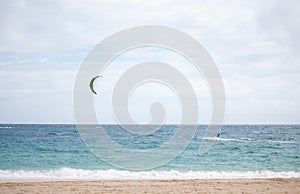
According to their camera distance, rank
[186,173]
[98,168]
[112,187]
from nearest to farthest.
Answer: [112,187] < [186,173] < [98,168]

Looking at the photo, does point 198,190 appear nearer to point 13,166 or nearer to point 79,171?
point 79,171

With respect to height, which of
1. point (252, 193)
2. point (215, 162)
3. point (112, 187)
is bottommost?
point (252, 193)

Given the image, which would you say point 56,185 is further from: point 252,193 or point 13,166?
point 13,166

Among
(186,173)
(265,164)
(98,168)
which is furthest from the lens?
(265,164)

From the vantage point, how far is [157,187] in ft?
43.8

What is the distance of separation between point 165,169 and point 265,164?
7.70m

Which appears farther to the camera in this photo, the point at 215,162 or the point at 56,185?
the point at 215,162

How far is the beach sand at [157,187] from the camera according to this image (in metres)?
12.6

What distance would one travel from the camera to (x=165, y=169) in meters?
22.0

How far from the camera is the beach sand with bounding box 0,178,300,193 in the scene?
12.6 meters

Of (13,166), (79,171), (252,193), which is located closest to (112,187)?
(252,193)

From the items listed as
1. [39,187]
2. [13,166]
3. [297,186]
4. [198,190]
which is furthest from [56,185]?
[13,166]

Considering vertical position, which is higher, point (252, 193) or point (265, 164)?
point (265, 164)

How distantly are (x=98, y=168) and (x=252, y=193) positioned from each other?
12020 millimetres
